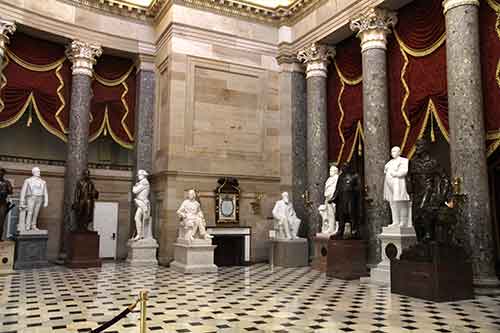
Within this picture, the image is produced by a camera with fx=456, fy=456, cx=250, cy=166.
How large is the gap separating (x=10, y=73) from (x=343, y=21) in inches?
375

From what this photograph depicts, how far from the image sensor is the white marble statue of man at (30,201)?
1183cm

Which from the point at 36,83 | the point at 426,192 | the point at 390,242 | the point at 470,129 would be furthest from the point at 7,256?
the point at 470,129

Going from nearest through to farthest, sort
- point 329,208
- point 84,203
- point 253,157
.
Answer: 1. point 329,208
2. point 84,203
3. point 253,157

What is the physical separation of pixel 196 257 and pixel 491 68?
7.82 m

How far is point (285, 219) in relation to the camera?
1253cm

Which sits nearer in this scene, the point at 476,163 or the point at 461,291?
the point at 461,291

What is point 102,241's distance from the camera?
47.3 feet

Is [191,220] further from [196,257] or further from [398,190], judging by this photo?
[398,190]

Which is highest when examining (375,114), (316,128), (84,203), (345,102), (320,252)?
(345,102)

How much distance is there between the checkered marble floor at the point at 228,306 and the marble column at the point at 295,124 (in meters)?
4.13

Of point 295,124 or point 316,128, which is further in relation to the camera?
point 295,124

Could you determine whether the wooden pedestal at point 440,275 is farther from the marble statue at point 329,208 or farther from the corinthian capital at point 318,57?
the corinthian capital at point 318,57

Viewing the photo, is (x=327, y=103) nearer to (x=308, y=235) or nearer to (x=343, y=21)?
(x=343, y=21)

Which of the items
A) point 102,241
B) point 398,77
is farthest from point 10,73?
point 398,77
